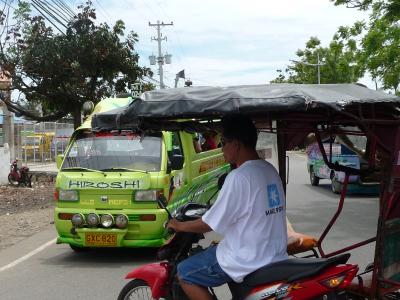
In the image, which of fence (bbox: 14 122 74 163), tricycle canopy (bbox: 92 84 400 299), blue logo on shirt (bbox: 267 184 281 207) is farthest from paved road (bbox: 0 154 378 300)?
fence (bbox: 14 122 74 163)

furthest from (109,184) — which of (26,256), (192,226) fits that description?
(192,226)

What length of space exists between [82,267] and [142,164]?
1.71m

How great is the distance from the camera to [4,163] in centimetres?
2120

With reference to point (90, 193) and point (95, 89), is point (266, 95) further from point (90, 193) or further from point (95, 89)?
point (95, 89)

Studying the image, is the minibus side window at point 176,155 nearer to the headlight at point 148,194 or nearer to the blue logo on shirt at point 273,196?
the headlight at point 148,194

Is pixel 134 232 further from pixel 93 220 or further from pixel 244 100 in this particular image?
pixel 244 100

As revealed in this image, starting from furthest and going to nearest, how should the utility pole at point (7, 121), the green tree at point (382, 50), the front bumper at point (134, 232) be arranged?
1. the utility pole at point (7, 121)
2. the green tree at point (382, 50)
3. the front bumper at point (134, 232)

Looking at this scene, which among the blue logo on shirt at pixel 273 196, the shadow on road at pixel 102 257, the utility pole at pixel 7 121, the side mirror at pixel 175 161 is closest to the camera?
the blue logo on shirt at pixel 273 196

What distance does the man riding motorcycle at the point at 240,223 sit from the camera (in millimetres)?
3621

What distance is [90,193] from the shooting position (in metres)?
8.15

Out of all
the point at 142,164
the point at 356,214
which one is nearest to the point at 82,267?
the point at 142,164

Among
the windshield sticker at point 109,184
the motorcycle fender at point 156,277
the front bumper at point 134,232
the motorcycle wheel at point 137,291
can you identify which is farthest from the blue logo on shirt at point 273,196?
the windshield sticker at point 109,184

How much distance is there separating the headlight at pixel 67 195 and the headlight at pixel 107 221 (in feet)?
1.78

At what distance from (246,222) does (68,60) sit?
1909 centimetres
